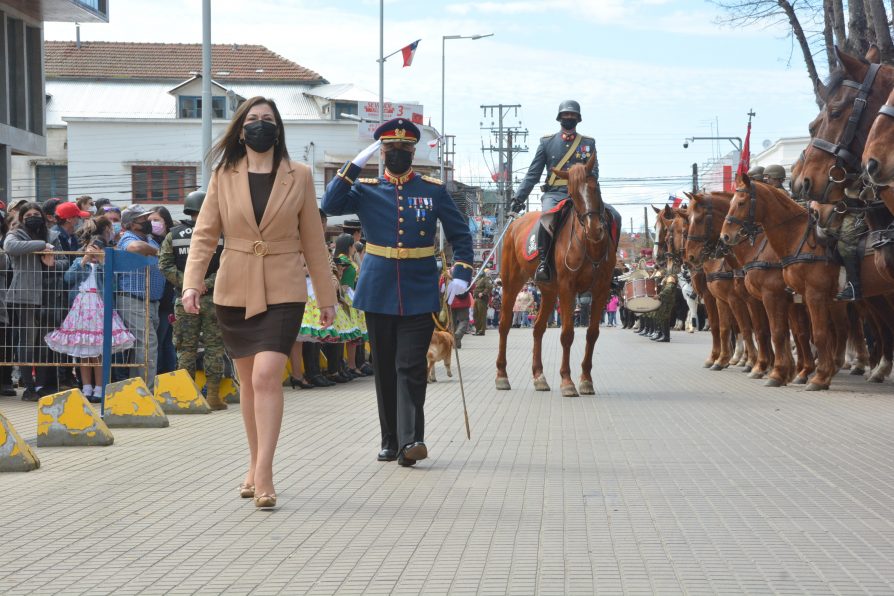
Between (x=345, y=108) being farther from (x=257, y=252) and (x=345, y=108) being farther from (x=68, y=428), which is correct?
(x=257, y=252)

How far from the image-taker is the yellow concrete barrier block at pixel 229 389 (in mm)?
14656

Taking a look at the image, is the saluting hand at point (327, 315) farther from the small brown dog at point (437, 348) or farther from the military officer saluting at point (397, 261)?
the small brown dog at point (437, 348)

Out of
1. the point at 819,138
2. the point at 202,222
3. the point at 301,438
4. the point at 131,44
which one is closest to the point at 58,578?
the point at 202,222

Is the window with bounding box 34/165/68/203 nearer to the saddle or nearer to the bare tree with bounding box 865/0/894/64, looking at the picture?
the bare tree with bounding box 865/0/894/64

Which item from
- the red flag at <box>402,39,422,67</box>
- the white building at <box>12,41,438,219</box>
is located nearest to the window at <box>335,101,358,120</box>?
the white building at <box>12,41,438,219</box>

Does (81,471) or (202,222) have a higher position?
(202,222)

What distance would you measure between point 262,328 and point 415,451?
76.1 inches

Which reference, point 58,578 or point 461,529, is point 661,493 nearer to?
point 461,529

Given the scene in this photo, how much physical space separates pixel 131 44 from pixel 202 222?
77.1m

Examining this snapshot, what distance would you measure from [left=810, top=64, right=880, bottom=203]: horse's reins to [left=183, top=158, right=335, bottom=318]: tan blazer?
570cm

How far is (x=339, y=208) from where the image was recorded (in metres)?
9.63

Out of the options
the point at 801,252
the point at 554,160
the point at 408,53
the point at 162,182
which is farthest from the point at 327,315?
the point at 162,182

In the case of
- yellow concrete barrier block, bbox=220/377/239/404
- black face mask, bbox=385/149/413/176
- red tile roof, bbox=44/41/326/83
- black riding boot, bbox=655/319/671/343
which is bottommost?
black riding boot, bbox=655/319/671/343

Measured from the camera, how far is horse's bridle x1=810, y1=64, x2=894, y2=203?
11828mm
